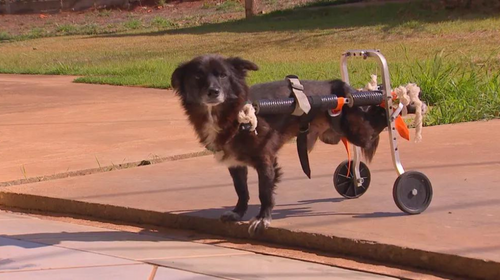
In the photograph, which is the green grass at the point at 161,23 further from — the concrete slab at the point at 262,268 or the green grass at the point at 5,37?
the concrete slab at the point at 262,268

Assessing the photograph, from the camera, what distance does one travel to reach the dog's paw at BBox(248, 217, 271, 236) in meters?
5.57

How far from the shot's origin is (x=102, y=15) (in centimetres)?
4272

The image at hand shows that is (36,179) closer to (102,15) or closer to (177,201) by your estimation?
(177,201)

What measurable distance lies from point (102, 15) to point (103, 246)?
38.2 metres

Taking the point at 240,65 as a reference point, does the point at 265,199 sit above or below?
below

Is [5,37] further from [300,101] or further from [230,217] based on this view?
[300,101]

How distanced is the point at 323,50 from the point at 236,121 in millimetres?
14316

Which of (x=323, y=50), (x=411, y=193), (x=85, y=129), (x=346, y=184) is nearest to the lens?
(x=411, y=193)

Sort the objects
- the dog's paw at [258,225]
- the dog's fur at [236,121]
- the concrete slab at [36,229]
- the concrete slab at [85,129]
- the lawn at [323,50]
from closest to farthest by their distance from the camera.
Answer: the dog's fur at [236,121], the dog's paw at [258,225], the concrete slab at [36,229], the concrete slab at [85,129], the lawn at [323,50]

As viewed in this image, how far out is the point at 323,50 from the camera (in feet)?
64.4

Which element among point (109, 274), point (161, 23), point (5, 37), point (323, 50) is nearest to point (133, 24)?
point (161, 23)

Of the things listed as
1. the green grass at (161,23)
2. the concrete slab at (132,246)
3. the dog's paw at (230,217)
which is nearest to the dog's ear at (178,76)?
the dog's paw at (230,217)

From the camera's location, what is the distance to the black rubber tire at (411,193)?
561 centimetres

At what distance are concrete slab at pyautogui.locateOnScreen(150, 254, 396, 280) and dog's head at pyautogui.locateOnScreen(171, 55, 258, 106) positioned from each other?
96cm
